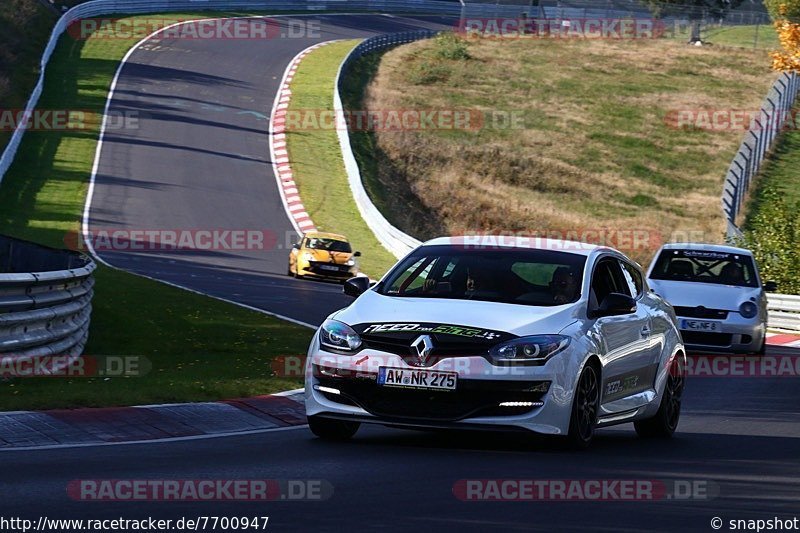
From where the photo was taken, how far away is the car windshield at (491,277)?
1084cm

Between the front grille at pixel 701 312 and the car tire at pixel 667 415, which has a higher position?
the car tire at pixel 667 415

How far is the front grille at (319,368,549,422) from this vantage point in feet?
32.3

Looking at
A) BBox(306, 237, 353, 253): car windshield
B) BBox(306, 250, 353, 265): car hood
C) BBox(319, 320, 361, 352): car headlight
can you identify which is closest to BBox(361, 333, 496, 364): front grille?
BBox(319, 320, 361, 352): car headlight

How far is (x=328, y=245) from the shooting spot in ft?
110

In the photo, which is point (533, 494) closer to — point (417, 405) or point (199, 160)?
point (417, 405)

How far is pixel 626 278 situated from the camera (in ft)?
39.5

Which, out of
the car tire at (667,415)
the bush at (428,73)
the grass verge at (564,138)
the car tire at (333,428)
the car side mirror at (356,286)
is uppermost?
the car side mirror at (356,286)

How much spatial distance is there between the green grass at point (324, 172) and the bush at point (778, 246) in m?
8.98

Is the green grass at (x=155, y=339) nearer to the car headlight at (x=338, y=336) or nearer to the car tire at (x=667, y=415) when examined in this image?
the car headlight at (x=338, y=336)

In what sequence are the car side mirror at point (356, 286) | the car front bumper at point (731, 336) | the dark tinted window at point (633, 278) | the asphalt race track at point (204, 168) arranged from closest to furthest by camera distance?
the car side mirror at point (356, 286) → the dark tinted window at point (633, 278) → the car front bumper at point (731, 336) → the asphalt race track at point (204, 168)

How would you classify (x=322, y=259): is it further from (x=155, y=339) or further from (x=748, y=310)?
(x=155, y=339)

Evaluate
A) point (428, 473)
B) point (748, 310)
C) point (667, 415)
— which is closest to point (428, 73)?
point (748, 310)

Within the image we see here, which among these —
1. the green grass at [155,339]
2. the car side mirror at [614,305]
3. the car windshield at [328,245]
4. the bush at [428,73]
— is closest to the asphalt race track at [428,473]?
the car side mirror at [614,305]

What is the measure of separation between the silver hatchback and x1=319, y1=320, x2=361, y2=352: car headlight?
428 inches
